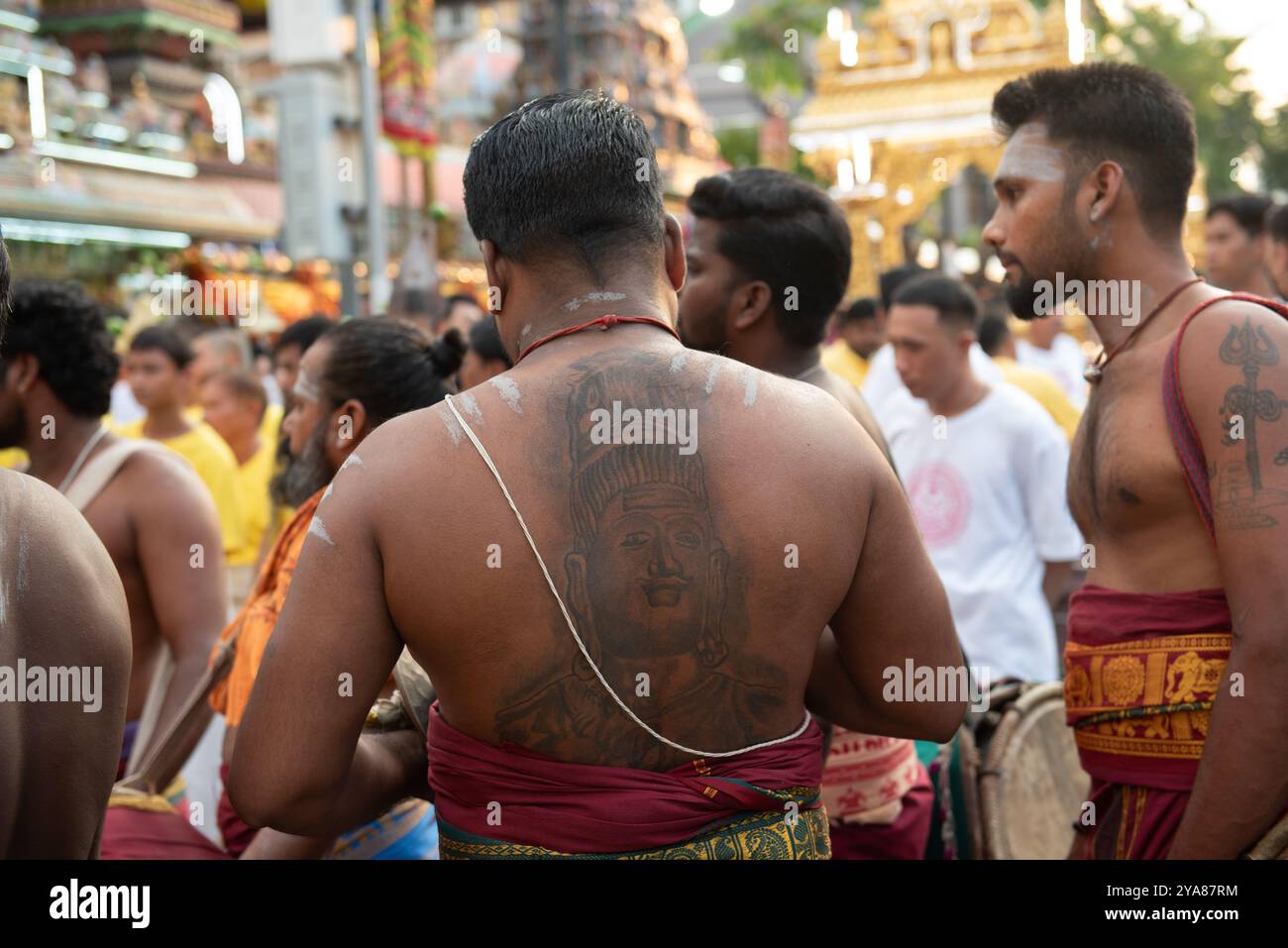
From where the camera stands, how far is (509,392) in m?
1.94

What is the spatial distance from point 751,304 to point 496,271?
121 centimetres

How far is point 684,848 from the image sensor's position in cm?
192

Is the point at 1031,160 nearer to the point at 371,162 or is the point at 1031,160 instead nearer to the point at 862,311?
the point at 862,311

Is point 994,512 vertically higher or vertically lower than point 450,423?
lower

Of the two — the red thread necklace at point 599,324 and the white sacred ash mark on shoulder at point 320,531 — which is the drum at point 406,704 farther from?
the red thread necklace at point 599,324

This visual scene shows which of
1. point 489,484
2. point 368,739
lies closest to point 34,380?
point 368,739

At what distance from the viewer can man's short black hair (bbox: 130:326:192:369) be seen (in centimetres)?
612

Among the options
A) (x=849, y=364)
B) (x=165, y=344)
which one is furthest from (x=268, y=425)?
(x=849, y=364)

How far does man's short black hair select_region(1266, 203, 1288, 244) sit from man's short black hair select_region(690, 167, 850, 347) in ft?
9.60

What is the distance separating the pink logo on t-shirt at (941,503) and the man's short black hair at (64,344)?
283cm

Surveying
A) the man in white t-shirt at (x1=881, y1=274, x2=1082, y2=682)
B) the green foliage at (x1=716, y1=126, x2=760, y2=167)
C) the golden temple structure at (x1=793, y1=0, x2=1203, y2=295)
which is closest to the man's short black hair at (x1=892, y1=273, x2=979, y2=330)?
the man in white t-shirt at (x1=881, y1=274, x2=1082, y2=682)

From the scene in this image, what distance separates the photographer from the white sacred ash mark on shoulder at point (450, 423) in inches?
74.7

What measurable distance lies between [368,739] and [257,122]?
2206 cm

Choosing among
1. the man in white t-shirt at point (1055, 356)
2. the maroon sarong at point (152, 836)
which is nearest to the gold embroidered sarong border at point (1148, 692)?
the maroon sarong at point (152, 836)
